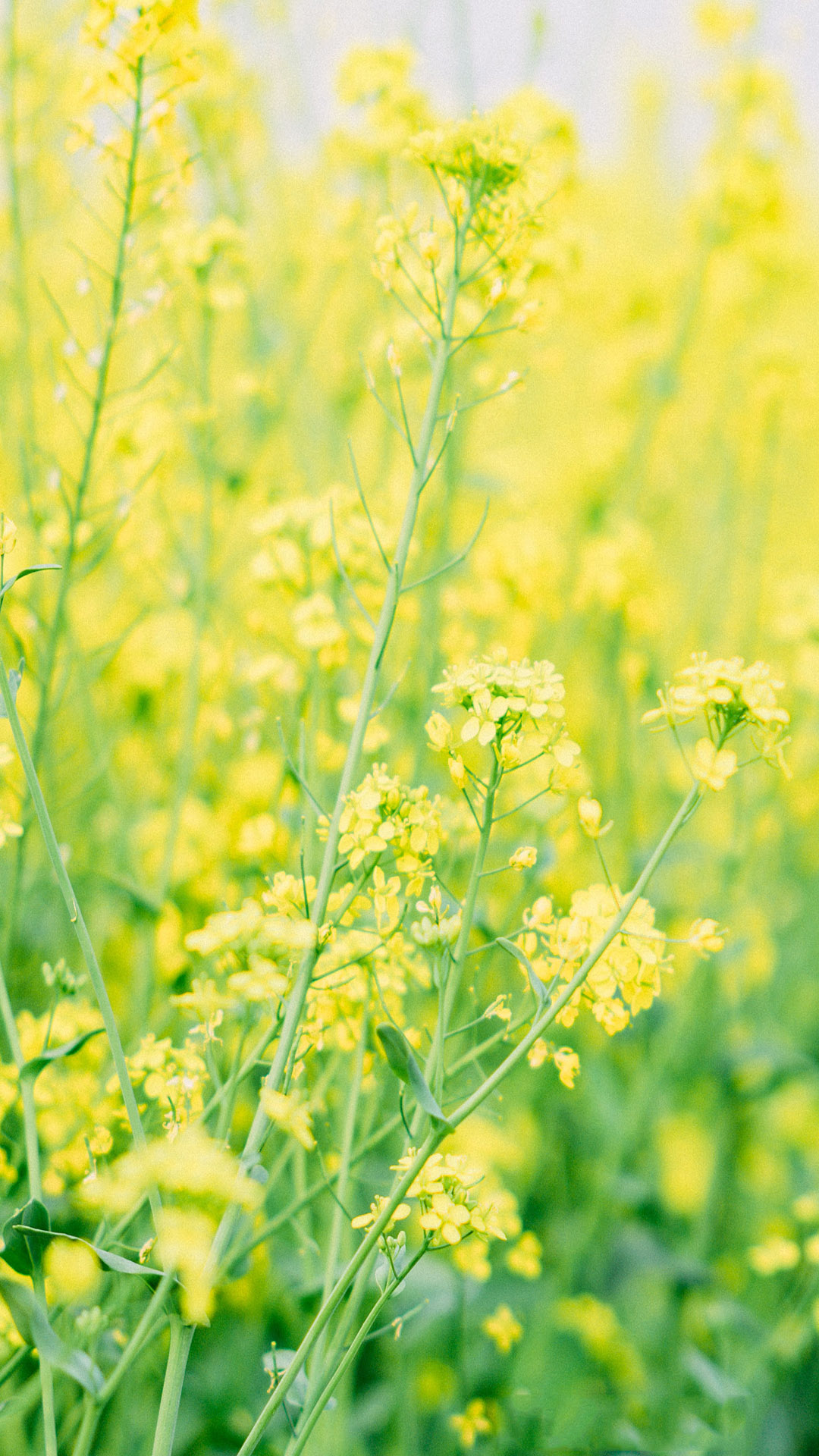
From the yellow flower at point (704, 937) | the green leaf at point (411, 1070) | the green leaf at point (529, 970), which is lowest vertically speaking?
the green leaf at point (411, 1070)

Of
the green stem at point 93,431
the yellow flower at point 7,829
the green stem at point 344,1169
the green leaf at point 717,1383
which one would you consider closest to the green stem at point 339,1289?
the green stem at point 344,1169

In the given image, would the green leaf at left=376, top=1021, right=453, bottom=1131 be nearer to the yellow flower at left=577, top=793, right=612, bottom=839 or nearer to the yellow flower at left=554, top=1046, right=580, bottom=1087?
the yellow flower at left=554, top=1046, right=580, bottom=1087

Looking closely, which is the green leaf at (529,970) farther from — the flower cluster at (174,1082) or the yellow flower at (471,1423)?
the yellow flower at (471,1423)

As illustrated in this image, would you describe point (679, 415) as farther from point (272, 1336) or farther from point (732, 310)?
point (272, 1336)

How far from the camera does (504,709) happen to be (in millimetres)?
971

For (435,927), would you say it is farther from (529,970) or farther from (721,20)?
(721,20)

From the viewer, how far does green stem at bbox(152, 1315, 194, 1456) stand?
0.90 m

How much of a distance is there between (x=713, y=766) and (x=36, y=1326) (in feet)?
2.53

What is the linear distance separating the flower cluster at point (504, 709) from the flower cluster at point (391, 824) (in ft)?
0.17

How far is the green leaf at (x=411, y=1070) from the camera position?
91cm

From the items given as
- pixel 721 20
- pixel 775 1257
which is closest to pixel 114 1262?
pixel 775 1257

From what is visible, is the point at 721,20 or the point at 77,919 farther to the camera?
the point at 721,20

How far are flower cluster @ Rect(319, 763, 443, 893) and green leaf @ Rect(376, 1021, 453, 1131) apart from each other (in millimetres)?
157

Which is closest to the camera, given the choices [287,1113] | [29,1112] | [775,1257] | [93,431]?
[287,1113]
